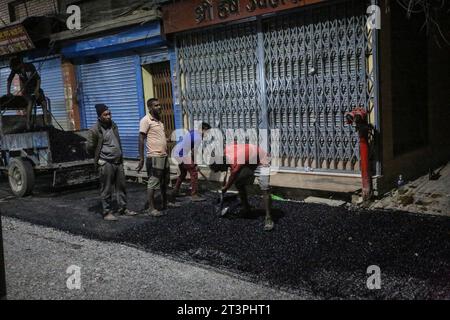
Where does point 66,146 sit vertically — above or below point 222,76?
below

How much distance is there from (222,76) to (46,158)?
149 inches

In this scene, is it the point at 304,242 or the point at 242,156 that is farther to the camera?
the point at 242,156

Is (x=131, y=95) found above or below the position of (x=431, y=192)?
above

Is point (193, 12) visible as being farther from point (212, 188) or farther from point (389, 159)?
point (389, 159)

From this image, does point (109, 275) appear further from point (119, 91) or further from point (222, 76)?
point (119, 91)

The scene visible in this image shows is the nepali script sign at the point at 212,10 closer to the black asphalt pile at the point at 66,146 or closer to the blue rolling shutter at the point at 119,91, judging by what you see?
the blue rolling shutter at the point at 119,91

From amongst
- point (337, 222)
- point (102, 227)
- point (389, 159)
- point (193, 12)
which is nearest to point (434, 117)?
point (389, 159)

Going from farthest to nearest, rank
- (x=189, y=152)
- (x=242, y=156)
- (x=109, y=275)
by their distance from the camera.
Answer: (x=189, y=152) → (x=242, y=156) → (x=109, y=275)

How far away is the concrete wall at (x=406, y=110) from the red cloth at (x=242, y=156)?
2122 millimetres

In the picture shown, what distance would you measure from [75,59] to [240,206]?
25.2 feet

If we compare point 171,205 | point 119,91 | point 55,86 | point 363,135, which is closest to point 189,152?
point 171,205

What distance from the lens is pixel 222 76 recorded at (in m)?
9.25

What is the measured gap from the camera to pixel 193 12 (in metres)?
9.30

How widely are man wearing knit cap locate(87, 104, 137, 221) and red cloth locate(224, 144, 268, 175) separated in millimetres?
2041
